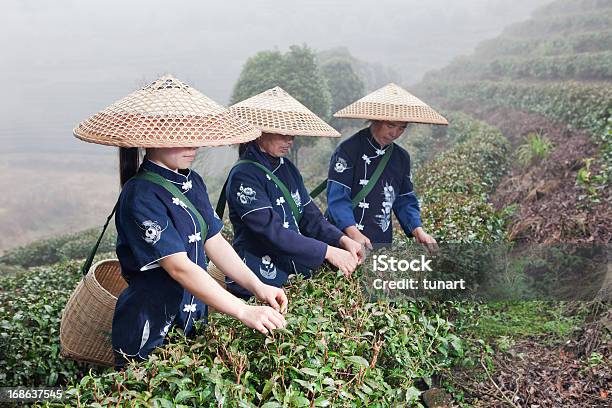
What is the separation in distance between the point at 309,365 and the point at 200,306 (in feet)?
2.35

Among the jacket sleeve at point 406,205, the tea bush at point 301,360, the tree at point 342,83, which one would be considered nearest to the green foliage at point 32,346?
the tea bush at point 301,360

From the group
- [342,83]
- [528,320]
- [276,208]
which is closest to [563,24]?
[342,83]

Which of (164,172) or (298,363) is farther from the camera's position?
(164,172)

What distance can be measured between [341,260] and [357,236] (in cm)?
52

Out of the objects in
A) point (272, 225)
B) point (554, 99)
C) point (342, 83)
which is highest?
point (272, 225)

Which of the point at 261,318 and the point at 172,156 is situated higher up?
the point at 172,156

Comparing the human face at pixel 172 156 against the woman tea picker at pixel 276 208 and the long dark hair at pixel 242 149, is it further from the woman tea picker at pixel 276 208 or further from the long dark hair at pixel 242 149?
the long dark hair at pixel 242 149

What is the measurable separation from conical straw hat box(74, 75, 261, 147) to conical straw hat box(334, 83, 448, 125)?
123cm

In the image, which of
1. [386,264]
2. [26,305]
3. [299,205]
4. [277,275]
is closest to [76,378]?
[26,305]

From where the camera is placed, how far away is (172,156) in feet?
7.29

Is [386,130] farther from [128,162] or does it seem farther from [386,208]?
[128,162]

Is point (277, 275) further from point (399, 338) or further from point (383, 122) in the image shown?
point (383, 122)

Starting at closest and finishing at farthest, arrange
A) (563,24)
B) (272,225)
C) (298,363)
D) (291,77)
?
(298,363) < (272,225) < (291,77) < (563,24)

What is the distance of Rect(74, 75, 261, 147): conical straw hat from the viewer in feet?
6.97
